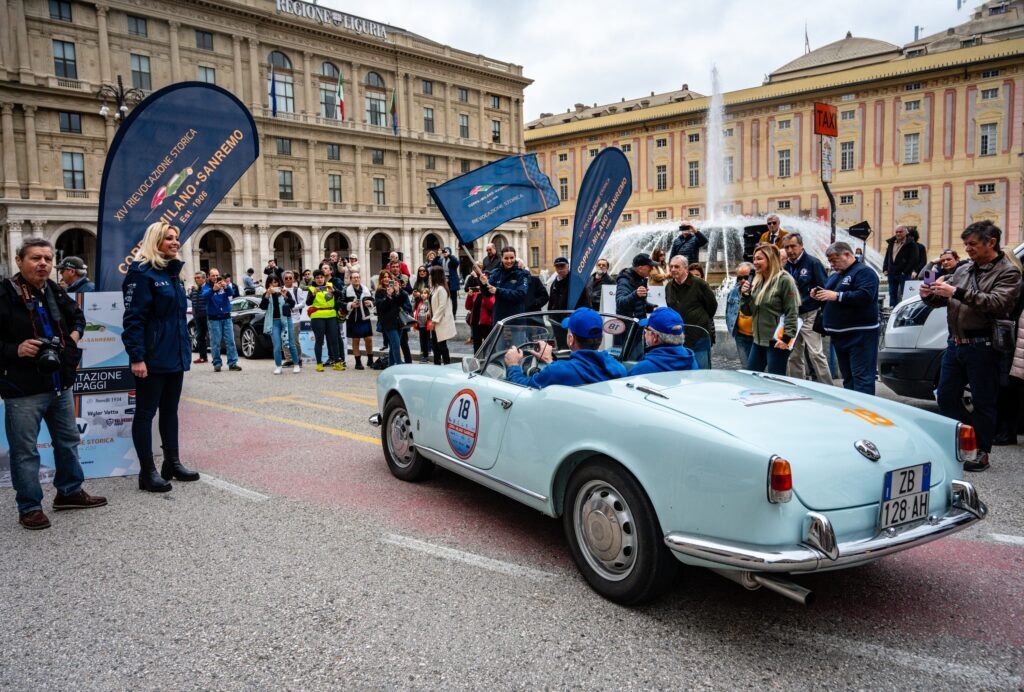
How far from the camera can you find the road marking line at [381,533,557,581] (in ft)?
12.3

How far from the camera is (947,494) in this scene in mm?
3213

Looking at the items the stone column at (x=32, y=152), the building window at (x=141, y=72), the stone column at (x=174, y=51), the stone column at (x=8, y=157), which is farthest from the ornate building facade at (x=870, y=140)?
the stone column at (x=8, y=157)

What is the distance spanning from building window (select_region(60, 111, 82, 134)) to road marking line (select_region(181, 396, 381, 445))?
154ft

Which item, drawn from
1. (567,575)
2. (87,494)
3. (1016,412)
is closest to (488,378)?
(567,575)

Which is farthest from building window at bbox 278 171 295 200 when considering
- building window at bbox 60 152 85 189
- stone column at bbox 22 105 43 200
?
stone column at bbox 22 105 43 200

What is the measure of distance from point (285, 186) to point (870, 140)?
47.1 metres

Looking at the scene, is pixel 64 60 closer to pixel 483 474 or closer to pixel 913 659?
pixel 483 474

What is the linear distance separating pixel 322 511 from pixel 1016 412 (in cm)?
619

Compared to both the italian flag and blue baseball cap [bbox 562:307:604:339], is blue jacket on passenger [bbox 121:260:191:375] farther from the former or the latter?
the italian flag

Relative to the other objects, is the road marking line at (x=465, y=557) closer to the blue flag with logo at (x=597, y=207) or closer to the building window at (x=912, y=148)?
the blue flag with logo at (x=597, y=207)

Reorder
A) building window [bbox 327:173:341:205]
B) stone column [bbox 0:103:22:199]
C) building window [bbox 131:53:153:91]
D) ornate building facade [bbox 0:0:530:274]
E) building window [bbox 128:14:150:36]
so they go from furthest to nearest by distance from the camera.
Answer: building window [bbox 327:173:341:205] < building window [bbox 131:53:153:91] < building window [bbox 128:14:150:36] < ornate building facade [bbox 0:0:530:274] < stone column [bbox 0:103:22:199]

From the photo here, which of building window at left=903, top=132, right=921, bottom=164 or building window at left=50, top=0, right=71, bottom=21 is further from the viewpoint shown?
building window at left=903, top=132, right=921, bottom=164

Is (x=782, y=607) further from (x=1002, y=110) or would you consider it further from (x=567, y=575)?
(x=1002, y=110)

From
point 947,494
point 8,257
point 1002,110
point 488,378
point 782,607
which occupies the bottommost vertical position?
point 782,607
